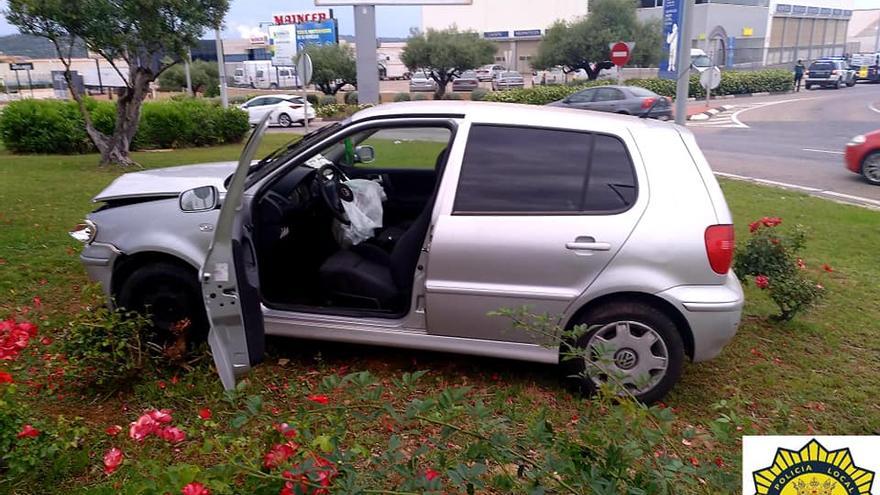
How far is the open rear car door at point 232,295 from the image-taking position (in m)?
3.15

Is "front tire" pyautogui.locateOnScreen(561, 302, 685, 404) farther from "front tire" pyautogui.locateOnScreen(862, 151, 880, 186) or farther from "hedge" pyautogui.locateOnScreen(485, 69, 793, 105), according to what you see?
"hedge" pyautogui.locateOnScreen(485, 69, 793, 105)

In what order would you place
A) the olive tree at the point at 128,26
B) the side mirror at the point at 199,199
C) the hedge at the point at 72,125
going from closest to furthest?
the side mirror at the point at 199,199
the olive tree at the point at 128,26
the hedge at the point at 72,125

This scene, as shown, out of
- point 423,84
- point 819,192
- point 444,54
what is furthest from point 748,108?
point 423,84

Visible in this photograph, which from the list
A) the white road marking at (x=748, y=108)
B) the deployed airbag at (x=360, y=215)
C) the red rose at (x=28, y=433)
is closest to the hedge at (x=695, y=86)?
the white road marking at (x=748, y=108)

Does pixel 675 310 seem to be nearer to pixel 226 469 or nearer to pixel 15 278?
pixel 226 469

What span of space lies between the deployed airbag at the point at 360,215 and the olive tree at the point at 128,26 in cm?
880

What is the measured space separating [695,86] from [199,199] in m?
37.2

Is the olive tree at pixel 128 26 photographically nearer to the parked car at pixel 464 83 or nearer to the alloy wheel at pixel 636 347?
the alloy wheel at pixel 636 347

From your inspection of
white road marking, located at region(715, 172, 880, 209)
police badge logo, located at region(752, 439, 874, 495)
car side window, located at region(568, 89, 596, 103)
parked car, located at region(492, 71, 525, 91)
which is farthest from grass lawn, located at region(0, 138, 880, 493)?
parked car, located at region(492, 71, 525, 91)

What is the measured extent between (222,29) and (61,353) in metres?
10.7

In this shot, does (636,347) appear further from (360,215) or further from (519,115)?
(360,215)

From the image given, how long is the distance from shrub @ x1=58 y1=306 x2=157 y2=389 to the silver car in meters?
0.33

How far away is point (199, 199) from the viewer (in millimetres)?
3973

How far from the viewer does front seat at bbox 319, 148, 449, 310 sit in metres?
3.95
